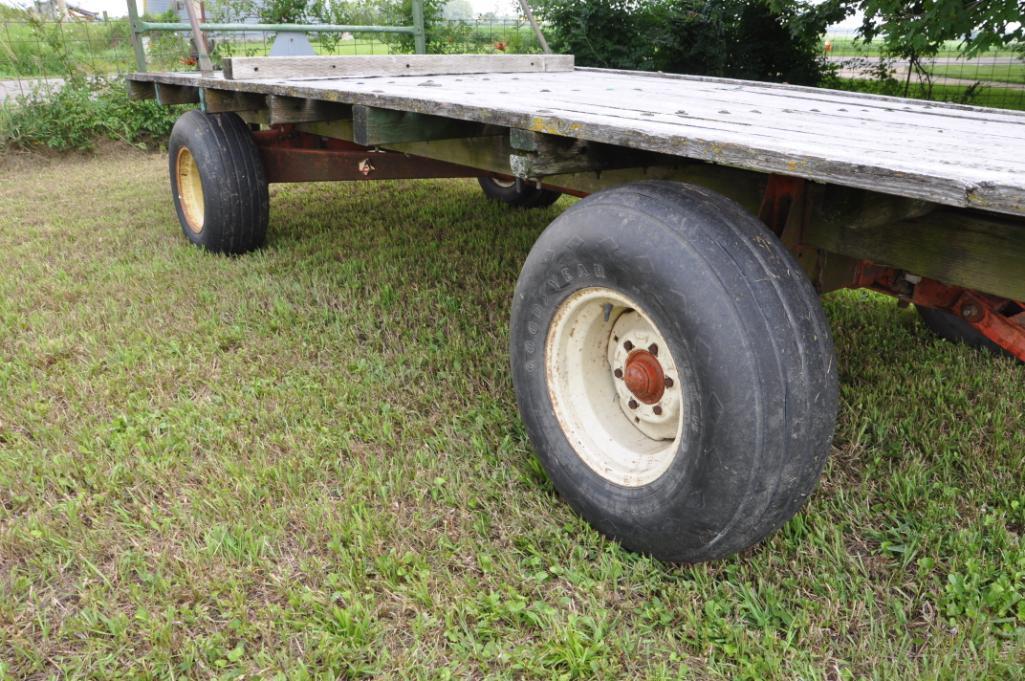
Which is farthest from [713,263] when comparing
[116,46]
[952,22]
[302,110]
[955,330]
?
[116,46]

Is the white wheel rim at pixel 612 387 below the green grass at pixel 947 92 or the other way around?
below

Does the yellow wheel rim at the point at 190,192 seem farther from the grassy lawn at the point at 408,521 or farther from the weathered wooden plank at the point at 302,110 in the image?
the weathered wooden plank at the point at 302,110

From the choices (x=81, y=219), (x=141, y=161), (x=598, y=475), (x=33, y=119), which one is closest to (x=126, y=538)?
(x=598, y=475)

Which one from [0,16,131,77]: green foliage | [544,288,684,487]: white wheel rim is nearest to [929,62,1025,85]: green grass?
[544,288,684,487]: white wheel rim

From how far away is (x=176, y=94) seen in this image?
4727 millimetres

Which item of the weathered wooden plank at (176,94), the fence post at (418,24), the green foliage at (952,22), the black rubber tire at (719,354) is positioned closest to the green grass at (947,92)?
the green foliage at (952,22)

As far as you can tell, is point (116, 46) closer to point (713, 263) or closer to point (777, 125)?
point (777, 125)

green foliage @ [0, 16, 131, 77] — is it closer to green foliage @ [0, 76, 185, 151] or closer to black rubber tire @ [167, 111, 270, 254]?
green foliage @ [0, 76, 185, 151]

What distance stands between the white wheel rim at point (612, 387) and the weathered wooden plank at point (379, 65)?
8.21 ft

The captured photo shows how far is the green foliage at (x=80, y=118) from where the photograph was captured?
8.27 meters

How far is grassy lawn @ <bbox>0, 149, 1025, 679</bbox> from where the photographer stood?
5.89ft

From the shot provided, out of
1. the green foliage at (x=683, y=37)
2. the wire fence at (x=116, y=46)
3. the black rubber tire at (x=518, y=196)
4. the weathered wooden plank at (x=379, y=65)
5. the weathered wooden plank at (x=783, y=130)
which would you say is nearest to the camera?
the weathered wooden plank at (x=783, y=130)

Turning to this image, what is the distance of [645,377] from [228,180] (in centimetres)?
307

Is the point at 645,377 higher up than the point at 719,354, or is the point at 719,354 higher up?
the point at 719,354
